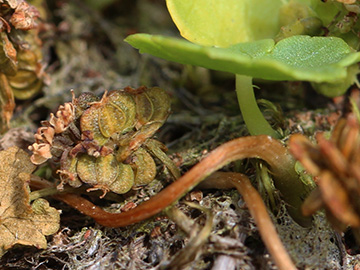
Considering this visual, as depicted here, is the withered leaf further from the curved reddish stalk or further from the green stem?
the green stem

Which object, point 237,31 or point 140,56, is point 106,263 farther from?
point 140,56

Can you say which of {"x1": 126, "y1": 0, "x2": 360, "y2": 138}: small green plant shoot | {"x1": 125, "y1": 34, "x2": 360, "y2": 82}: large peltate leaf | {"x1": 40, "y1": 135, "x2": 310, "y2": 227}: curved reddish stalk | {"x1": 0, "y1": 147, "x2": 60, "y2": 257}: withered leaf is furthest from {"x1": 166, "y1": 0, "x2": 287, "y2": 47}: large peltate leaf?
{"x1": 0, "y1": 147, "x2": 60, "y2": 257}: withered leaf

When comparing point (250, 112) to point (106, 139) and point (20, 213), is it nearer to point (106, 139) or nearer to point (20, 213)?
point (106, 139)

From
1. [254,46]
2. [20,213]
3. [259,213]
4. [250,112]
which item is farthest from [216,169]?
[20,213]

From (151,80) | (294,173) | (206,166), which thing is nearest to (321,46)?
(294,173)

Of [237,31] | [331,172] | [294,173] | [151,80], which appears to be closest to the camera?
[331,172]
